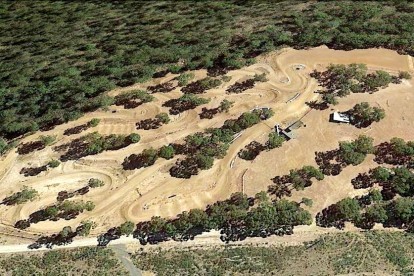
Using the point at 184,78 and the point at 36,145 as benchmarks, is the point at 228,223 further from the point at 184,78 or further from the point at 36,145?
the point at 36,145

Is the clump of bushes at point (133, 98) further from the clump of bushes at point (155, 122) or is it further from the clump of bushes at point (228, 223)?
the clump of bushes at point (228, 223)

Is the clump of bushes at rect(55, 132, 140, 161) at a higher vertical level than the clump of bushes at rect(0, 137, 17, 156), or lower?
lower

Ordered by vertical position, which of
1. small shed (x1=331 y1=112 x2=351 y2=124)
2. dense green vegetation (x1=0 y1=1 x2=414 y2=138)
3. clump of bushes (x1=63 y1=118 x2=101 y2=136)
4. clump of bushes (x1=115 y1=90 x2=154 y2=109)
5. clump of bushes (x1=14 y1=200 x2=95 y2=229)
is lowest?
clump of bushes (x1=14 y1=200 x2=95 y2=229)

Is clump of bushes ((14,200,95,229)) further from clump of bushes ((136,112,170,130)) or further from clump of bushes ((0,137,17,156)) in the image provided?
clump of bushes ((136,112,170,130))

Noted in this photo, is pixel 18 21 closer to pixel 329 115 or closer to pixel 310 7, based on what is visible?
pixel 310 7

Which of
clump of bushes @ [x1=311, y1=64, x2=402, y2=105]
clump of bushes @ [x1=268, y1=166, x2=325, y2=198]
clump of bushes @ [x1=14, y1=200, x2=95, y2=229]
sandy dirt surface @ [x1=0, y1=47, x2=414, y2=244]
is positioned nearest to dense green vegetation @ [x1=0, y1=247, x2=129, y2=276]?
sandy dirt surface @ [x1=0, y1=47, x2=414, y2=244]

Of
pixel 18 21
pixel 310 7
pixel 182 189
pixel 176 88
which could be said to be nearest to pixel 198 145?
pixel 182 189

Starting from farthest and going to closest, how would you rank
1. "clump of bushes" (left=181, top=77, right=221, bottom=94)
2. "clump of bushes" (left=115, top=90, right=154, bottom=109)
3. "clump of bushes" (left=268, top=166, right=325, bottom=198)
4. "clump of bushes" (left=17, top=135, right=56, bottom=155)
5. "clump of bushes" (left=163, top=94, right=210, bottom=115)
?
"clump of bushes" (left=181, top=77, right=221, bottom=94) < "clump of bushes" (left=115, top=90, right=154, bottom=109) < "clump of bushes" (left=163, top=94, right=210, bottom=115) < "clump of bushes" (left=17, top=135, right=56, bottom=155) < "clump of bushes" (left=268, top=166, right=325, bottom=198)
